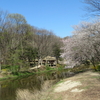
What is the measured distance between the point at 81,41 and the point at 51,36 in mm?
30665

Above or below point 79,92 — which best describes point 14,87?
below

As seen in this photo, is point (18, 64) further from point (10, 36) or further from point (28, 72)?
point (10, 36)

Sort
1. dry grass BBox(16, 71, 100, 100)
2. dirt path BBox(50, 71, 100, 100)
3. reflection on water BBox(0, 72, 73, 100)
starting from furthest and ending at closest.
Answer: reflection on water BBox(0, 72, 73, 100) < dry grass BBox(16, 71, 100, 100) < dirt path BBox(50, 71, 100, 100)

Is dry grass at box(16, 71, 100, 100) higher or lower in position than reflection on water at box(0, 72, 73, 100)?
higher

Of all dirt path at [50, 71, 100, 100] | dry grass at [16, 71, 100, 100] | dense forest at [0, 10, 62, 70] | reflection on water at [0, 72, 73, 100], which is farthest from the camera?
dense forest at [0, 10, 62, 70]

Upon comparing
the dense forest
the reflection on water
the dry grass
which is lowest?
the reflection on water

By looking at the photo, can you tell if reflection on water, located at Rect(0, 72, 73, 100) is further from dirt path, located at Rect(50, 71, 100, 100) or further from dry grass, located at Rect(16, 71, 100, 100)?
dirt path, located at Rect(50, 71, 100, 100)

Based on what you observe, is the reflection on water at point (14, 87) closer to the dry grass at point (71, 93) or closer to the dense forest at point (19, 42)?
the dry grass at point (71, 93)

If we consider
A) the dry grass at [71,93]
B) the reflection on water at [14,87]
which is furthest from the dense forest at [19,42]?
the dry grass at [71,93]

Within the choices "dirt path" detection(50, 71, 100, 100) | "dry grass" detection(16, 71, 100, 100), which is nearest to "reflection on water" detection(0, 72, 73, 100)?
"dry grass" detection(16, 71, 100, 100)

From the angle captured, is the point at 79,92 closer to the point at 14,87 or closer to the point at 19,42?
the point at 14,87

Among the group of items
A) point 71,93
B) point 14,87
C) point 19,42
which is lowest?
point 14,87

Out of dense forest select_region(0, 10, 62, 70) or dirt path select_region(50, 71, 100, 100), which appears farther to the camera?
dense forest select_region(0, 10, 62, 70)

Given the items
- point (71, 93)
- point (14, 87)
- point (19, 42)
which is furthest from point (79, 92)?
point (19, 42)
